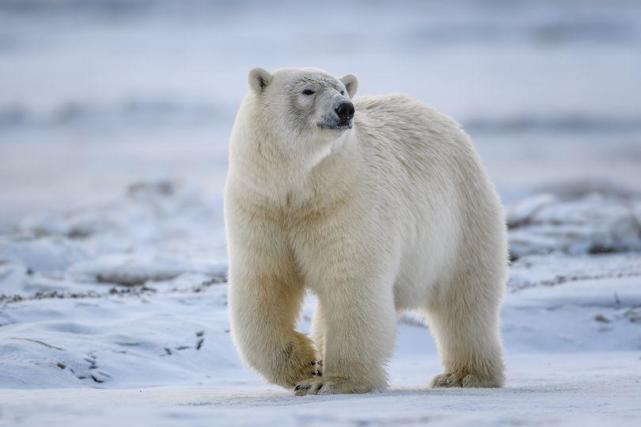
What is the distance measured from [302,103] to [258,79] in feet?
0.85

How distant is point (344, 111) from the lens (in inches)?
182

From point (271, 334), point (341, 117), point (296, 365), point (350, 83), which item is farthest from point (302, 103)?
point (296, 365)

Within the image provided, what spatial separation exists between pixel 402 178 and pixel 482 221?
678mm

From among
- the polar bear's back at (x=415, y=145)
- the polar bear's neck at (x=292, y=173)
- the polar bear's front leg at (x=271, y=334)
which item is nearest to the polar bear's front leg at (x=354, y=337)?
the polar bear's front leg at (x=271, y=334)

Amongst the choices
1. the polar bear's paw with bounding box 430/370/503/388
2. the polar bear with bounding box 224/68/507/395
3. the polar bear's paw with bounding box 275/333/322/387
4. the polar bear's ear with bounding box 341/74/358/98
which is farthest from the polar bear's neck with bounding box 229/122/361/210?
Answer: the polar bear's paw with bounding box 430/370/503/388

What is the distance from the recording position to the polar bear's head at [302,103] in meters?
4.64

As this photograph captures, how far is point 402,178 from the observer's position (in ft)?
17.1

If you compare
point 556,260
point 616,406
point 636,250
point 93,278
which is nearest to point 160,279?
point 93,278

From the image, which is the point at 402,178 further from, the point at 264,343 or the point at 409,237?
the point at 264,343

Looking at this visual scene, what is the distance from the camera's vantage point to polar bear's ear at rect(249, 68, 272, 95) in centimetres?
486

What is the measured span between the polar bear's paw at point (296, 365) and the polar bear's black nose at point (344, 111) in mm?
1081

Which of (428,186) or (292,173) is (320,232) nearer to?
(292,173)

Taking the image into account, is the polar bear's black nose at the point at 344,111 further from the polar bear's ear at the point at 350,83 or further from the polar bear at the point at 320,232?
the polar bear's ear at the point at 350,83

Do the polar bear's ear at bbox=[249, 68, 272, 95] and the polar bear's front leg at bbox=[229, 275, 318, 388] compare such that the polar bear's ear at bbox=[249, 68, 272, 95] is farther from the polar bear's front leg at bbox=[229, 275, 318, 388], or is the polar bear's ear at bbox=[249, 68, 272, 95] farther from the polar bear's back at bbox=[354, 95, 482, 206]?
the polar bear's front leg at bbox=[229, 275, 318, 388]
